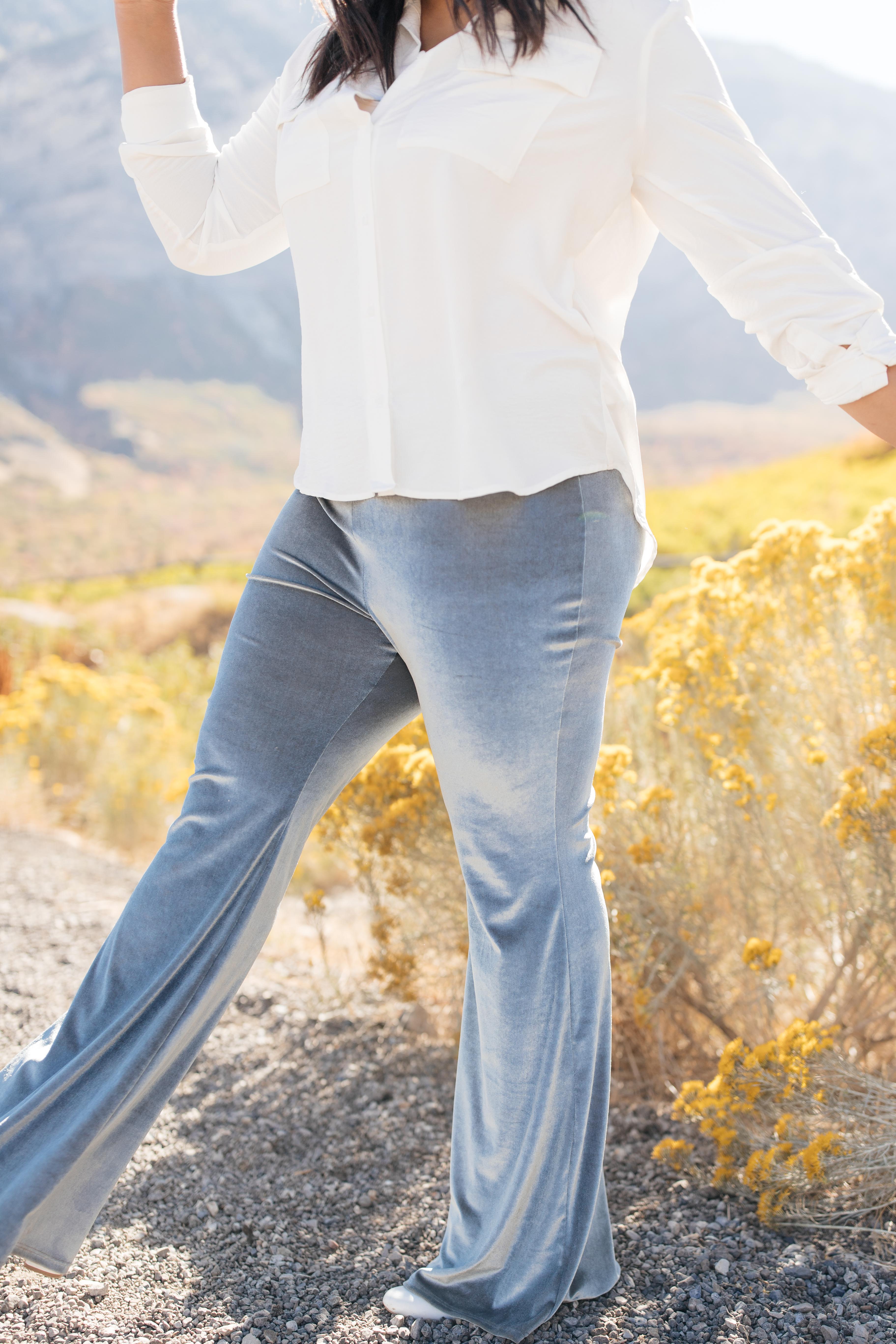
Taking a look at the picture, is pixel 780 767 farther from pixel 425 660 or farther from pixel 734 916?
pixel 425 660

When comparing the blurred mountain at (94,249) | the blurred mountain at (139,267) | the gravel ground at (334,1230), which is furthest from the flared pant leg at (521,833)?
the blurred mountain at (94,249)

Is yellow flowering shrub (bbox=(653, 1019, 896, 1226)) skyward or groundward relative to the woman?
groundward

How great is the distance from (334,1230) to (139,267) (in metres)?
52.3

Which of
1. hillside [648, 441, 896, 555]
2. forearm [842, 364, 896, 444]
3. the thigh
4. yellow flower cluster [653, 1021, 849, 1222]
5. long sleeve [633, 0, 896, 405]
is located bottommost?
yellow flower cluster [653, 1021, 849, 1222]

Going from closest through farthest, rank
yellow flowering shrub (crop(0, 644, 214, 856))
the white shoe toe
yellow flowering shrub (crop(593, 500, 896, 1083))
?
the white shoe toe → yellow flowering shrub (crop(593, 500, 896, 1083)) → yellow flowering shrub (crop(0, 644, 214, 856))

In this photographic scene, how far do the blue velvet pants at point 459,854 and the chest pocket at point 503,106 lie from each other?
33 cm

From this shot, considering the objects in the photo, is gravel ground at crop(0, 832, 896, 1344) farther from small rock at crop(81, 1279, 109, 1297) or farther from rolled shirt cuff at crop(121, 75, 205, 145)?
rolled shirt cuff at crop(121, 75, 205, 145)

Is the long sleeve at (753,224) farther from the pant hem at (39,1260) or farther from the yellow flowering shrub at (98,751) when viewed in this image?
the yellow flowering shrub at (98,751)

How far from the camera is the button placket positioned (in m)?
1.04

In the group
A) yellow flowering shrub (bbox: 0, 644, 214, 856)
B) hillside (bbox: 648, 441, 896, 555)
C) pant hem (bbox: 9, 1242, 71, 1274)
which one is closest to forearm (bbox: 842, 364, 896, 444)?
pant hem (bbox: 9, 1242, 71, 1274)

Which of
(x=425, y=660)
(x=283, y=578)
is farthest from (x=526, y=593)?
(x=283, y=578)

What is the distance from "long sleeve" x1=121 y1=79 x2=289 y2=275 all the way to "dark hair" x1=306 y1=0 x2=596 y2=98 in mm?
104

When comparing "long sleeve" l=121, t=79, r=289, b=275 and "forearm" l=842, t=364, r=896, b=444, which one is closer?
"forearm" l=842, t=364, r=896, b=444

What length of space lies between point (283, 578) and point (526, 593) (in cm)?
30
